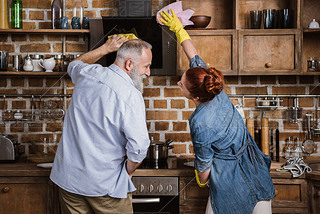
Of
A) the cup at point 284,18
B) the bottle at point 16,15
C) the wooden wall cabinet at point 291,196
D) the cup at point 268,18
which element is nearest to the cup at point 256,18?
the cup at point 268,18

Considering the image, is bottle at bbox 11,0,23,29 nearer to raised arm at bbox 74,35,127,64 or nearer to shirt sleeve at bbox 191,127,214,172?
raised arm at bbox 74,35,127,64

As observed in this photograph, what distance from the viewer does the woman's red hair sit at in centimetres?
185

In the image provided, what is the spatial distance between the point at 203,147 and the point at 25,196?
1.35 metres

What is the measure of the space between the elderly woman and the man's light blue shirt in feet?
0.99

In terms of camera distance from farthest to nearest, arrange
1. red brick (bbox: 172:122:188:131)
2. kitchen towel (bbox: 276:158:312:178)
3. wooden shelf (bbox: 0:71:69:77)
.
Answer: red brick (bbox: 172:122:188:131) → wooden shelf (bbox: 0:71:69:77) → kitchen towel (bbox: 276:158:312:178)

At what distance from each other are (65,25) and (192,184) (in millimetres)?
1564

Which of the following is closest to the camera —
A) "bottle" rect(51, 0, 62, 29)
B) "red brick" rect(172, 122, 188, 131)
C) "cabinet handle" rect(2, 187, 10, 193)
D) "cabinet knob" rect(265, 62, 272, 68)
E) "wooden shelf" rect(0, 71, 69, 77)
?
"cabinet handle" rect(2, 187, 10, 193)

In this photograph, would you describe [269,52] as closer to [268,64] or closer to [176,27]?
[268,64]

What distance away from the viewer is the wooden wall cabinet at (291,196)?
2.32m

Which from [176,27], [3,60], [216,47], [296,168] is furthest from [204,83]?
[3,60]

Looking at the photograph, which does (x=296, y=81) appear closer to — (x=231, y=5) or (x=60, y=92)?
(x=231, y=5)

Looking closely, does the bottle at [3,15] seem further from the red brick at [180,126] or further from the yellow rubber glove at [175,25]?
the red brick at [180,126]

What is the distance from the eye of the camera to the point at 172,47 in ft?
9.11

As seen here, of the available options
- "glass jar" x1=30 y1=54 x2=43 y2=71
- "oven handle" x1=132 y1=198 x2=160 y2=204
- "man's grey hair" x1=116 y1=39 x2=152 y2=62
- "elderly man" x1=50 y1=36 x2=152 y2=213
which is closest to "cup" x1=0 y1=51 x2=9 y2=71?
"glass jar" x1=30 y1=54 x2=43 y2=71
